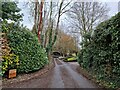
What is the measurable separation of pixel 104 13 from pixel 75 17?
4.36 meters

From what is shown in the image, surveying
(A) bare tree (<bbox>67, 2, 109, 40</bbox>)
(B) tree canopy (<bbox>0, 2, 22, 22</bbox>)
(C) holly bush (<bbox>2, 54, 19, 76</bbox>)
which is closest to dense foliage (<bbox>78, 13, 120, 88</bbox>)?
(C) holly bush (<bbox>2, 54, 19, 76</bbox>)

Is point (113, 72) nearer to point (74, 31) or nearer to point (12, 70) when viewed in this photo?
point (12, 70)

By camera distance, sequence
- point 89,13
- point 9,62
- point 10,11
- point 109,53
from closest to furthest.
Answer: point 109,53
point 9,62
point 10,11
point 89,13

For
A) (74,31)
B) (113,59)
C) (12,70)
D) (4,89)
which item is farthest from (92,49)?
(74,31)

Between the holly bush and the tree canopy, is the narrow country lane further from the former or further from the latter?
the tree canopy

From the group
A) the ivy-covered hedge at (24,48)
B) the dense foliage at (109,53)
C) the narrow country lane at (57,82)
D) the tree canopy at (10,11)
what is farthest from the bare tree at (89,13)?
the narrow country lane at (57,82)

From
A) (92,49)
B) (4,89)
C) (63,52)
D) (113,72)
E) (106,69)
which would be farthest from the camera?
(63,52)

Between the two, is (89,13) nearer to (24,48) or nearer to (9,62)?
(24,48)

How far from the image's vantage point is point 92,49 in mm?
11898

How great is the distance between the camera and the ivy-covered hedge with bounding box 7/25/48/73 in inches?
418

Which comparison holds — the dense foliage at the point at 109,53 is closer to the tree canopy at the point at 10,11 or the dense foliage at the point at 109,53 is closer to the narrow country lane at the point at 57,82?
the narrow country lane at the point at 57,82

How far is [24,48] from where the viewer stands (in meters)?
11.4

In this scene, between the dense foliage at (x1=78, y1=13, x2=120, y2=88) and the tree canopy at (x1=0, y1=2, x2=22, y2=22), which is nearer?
the dense foliage at (x1=78, y1=13, x2=120, y2=88)

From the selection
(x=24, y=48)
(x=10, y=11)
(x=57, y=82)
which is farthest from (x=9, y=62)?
(x=10, y=11)
